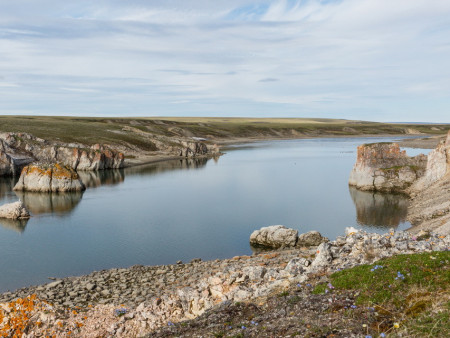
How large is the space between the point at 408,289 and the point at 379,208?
1740 inches

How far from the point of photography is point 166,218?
2067 inches

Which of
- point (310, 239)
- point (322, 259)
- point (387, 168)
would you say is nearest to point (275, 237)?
point (310, 239)

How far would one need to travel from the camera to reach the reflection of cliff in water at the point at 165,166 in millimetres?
104550

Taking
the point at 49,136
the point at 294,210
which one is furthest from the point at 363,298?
the point at 49,136

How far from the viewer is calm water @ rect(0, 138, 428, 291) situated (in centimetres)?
3753

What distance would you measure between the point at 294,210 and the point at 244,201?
9.48 meters

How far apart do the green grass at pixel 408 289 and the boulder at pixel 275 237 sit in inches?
803

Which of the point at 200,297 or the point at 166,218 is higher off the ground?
the point at 200,297

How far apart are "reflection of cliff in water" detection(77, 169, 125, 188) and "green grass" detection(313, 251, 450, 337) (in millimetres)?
71908

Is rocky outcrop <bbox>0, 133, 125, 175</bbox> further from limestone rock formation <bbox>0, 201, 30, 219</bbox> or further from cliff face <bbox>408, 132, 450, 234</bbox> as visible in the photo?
cliff face <bbox>408, 132, 450, 234</bbox>

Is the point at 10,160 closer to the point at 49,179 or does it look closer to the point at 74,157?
the point at 74,157

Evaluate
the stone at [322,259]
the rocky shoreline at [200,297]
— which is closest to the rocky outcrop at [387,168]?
the rocky shoreline at [200,297]

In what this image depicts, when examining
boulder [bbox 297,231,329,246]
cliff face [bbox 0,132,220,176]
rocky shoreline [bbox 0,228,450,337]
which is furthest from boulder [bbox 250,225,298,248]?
cliff face [bbox 0,132,220,176]

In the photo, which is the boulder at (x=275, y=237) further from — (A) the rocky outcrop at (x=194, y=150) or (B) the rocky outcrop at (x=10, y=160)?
(A) the rocky outcrop at (x=194, y=150)
